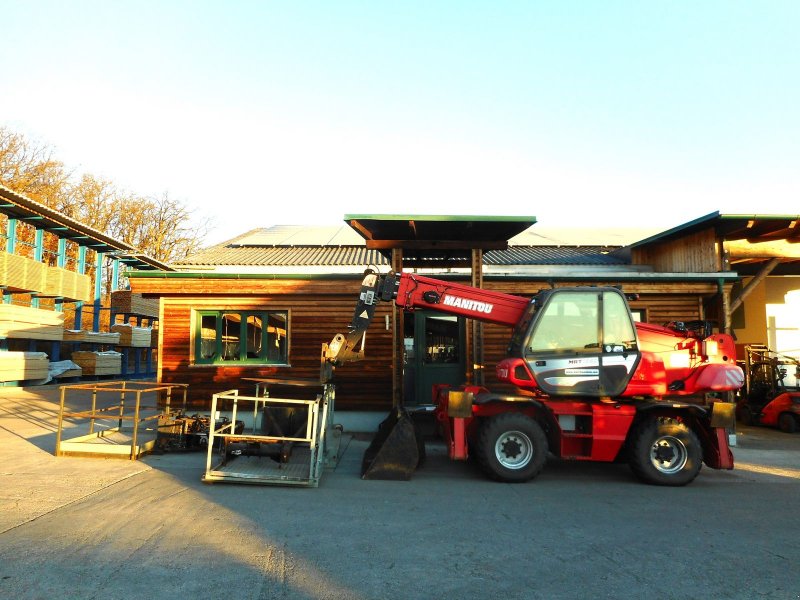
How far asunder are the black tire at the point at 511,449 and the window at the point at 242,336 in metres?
6.20

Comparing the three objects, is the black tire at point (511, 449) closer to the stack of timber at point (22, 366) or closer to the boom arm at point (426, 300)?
the boom arm at point (426, 300)

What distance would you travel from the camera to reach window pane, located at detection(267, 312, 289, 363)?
12.6m

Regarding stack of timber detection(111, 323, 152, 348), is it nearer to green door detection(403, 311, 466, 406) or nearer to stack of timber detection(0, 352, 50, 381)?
stack of timber detection(0, 352, 50, 381)

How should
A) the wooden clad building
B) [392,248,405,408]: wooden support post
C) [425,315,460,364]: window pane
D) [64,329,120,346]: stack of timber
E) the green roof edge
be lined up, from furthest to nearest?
1. [64,329,120,346]: stack of timber
2. [425,315,460,364]: window pane
3. the wooden clad building
4. [392,248,405,408]: wooden support post
5. the green roof edge

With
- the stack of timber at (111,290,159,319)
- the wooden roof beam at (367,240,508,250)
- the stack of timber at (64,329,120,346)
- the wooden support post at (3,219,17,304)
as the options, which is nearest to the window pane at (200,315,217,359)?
the wooden roof beam at (367,240,508,250)

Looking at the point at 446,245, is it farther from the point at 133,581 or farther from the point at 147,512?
the point at 133,581

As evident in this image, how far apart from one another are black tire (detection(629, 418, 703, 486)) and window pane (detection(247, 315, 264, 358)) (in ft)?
27.6

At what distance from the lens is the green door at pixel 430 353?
12.6m

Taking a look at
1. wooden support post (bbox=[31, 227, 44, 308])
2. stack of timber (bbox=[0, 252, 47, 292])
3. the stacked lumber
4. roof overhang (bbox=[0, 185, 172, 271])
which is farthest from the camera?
wooden support post (bbox=[31, 227, 44, 308])

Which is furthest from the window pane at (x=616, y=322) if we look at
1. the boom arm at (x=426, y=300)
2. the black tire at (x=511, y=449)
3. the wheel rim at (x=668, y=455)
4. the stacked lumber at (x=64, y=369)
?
the stacked lumber at (x=64, y=369)

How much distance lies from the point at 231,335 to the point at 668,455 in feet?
31.4

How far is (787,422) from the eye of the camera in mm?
13906

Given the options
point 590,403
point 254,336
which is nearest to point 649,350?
point 590,403

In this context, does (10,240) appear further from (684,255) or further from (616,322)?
(684,255)
